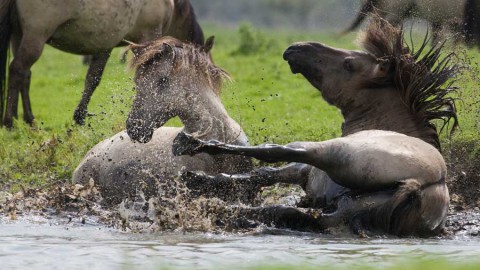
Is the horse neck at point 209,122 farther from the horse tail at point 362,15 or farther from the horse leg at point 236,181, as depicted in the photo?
the horse tail at point 362,15

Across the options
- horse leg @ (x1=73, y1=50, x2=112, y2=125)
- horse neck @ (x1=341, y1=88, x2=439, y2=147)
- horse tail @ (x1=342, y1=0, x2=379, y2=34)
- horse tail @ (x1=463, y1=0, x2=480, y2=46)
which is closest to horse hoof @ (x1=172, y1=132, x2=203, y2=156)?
horse neck @ (x1=341, y1=88, x2=439, y2=147)

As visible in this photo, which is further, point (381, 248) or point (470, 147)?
point (470, 147)

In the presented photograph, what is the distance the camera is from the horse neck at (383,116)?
892 cm

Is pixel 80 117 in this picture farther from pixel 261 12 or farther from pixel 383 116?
pixel 261 12

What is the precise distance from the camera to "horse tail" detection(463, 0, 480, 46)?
13562mm

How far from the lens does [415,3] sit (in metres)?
14.0

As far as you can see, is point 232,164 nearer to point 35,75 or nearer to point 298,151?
point 298,151

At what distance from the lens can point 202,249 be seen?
735 cm

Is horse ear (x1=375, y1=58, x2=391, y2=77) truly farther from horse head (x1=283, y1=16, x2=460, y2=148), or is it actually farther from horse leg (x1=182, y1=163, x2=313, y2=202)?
horse leg (x1=182, y1=163, x2=313, y2=202)

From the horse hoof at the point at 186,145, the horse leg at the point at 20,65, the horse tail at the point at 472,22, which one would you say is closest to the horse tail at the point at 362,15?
the horse tail at the point at 472,22

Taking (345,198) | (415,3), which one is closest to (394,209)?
(345,198)

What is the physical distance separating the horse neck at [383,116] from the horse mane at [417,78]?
1.7 inches

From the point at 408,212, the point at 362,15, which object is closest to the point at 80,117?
the point at 362,15

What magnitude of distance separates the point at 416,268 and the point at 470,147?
233 inches
